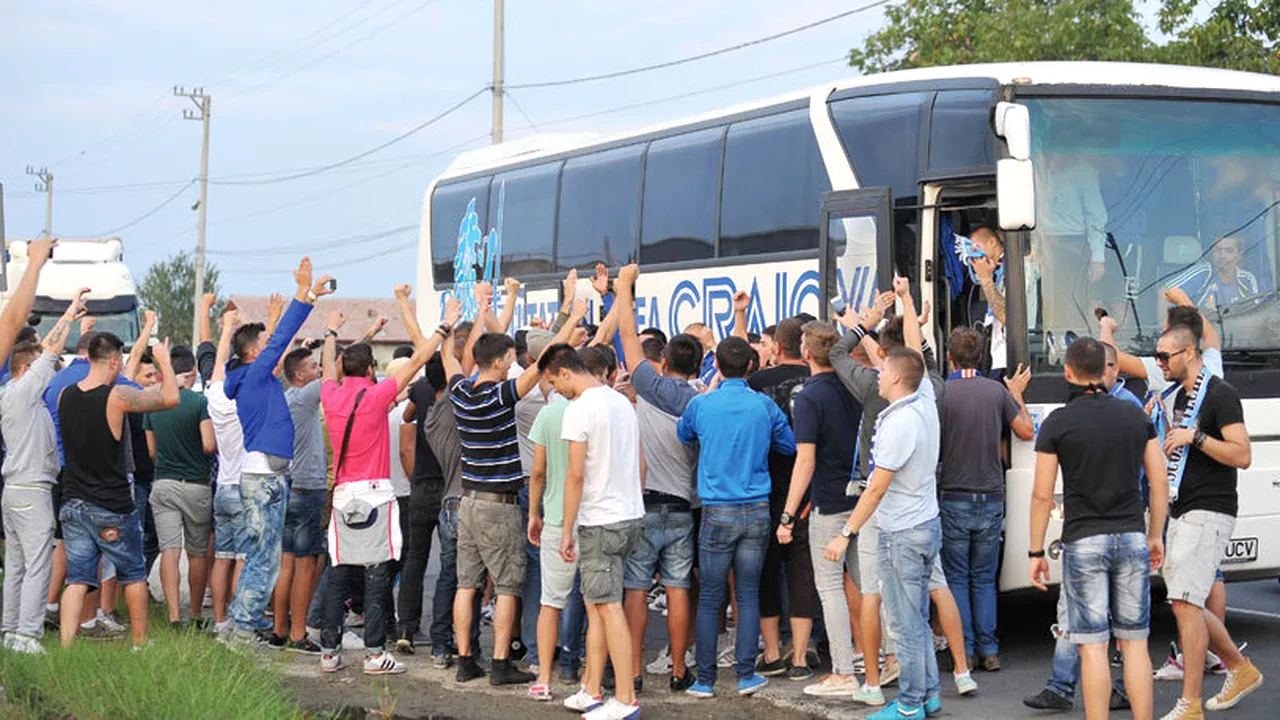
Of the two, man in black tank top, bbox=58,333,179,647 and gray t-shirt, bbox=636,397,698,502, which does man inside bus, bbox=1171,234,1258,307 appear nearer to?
gray t-shirt, bbox=636,397,698,502

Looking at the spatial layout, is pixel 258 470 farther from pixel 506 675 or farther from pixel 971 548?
pixel 971 548

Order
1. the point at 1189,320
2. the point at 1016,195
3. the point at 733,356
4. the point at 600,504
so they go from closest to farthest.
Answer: the point at 1189,320, the point at 600,504, the point at 733,356, the point at 1016,195

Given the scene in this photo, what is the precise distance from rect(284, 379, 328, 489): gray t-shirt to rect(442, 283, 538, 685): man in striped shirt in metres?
1.70

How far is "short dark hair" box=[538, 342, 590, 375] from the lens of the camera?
9.20 metres

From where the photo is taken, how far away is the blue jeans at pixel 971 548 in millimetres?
10055

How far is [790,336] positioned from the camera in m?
10.3

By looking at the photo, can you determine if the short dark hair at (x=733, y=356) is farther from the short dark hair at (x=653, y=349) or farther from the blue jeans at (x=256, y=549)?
the blue jeans at (x=256, y=549)

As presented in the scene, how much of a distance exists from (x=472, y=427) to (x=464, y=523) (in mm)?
631

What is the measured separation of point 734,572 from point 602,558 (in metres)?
0.90

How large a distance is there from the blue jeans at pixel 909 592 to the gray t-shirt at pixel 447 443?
3.07 meters

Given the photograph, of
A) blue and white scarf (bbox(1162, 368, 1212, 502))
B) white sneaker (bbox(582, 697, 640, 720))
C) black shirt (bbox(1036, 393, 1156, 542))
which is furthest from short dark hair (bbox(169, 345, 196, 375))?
blue and white scarf (bbox(1162, 368, 1212, 502))

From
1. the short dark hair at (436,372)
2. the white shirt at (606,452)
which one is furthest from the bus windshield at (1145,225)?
the short dark hair at (436,372)

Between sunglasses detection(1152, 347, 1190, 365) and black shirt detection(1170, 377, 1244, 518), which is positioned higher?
sunglasses detection(1152, 347, 1190, 365)

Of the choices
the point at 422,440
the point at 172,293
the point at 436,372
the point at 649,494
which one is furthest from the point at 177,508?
the point at 172,293
